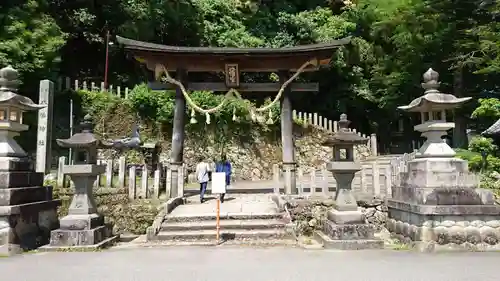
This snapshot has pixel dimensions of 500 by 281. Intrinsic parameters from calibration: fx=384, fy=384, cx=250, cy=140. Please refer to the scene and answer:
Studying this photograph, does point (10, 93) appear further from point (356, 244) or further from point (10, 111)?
point (356, 244)

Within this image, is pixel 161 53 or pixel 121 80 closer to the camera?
pixel 161 53

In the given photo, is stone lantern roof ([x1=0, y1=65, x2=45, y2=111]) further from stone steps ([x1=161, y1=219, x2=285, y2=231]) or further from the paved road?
stone steps ([x1=161, y1=219, x2=285, y2=231])

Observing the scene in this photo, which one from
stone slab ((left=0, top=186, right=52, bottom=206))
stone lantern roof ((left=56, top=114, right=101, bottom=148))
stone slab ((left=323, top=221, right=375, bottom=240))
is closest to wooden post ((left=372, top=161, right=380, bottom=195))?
stone slab ((left=323, top=221, right=375, bottom=240))

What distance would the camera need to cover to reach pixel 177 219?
10.8m

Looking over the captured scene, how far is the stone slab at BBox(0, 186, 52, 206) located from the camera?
26.5ft

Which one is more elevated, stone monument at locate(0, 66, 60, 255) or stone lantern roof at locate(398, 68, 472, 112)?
stone lantern roof at locate(398, 68, 472, 112)

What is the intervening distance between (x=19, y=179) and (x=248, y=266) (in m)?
5.59

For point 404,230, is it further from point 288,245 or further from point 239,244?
point 239,244

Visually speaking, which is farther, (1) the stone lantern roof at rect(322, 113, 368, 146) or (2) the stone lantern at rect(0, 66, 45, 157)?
(1) the stone lantern roof at rect(322, 113, 368, 146)

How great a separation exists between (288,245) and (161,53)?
8379 mm

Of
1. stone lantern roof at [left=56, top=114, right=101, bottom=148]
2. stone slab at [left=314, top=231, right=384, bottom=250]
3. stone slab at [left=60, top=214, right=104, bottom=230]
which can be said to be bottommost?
stone slab at [left=314, top=231, right=384, bottom=250]

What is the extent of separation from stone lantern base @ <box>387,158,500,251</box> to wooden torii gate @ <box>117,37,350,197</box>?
219 inches

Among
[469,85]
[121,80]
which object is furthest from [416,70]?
[121,80]

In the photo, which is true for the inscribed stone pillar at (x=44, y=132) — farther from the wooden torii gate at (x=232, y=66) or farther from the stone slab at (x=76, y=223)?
the stone slab at (x=76, y=223)
